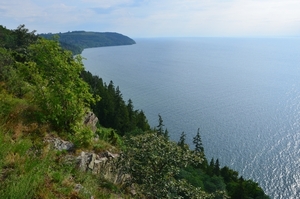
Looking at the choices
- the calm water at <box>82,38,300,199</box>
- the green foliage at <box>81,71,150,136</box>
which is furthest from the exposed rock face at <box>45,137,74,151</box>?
the calm water at <box>82,38,300,199</box>

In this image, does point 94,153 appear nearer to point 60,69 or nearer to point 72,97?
point 72,97

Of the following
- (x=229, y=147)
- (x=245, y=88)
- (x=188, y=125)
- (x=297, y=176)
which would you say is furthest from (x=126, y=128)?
(x=245, y=88)

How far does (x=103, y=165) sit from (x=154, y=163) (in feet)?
8.66

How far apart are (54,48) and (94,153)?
5.76 metres

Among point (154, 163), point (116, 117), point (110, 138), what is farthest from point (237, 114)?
point (154, 163)

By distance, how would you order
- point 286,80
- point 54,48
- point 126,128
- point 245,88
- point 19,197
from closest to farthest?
point 19,197, point 54,48, point 126,128, point 245,88, point 286,80

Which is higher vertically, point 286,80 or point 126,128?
point 286,80

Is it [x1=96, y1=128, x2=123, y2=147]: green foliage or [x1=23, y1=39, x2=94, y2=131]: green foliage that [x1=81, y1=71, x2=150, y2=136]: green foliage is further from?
[x1=23, y1=39, x2=94, y2=131]: green foliage

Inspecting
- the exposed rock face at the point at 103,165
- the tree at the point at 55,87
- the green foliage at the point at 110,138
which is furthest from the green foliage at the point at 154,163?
the green foliage at the point at 110,138

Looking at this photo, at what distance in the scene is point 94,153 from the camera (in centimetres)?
1246

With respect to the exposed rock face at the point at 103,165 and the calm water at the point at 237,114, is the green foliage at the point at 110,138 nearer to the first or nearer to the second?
the exposed rock face at the point at 103,165

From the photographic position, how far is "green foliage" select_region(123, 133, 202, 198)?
40.1ft

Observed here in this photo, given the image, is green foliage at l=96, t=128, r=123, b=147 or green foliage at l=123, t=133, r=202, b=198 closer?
green foliage at l=123, t=133, r=202, b=198

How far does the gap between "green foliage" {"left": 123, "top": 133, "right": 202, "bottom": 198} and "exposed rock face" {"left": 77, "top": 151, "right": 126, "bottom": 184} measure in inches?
27.9
